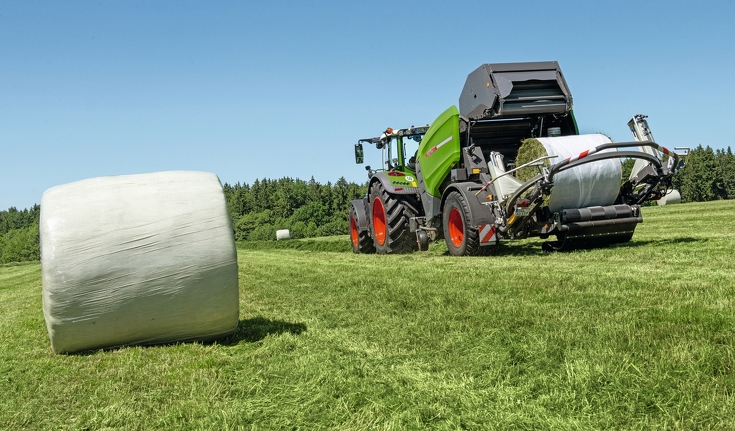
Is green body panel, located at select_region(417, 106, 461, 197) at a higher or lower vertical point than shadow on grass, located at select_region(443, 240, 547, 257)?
higher

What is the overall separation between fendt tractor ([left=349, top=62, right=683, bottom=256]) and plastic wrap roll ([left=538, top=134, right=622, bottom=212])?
0.02 metres

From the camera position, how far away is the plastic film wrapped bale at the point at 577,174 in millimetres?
9289

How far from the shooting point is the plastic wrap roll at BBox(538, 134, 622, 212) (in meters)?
9.28

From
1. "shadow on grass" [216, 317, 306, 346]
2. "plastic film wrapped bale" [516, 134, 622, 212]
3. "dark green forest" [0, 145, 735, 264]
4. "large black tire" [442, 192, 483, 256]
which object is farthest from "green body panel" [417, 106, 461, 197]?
"dark green forest" [0, 145, 735, 264]

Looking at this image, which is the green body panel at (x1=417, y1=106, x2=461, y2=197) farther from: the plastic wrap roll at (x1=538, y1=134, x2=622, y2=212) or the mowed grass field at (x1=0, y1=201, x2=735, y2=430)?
the mowed grass field at (x1=0, y1=201, x2=735, y2=430)

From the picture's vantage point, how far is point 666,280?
19.9 ft

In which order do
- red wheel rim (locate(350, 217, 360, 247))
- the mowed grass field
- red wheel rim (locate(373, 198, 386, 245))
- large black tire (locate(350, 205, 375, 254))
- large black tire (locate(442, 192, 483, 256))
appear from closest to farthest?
the mowed grass field
large black tire (locate(442, 192, 483, 256))
red wheel rim (locate(373, 198, 386, 245))
large black tire (locate(350, 205, 375, 254))
red wheel rim (locate(350, 217, 360, 247))

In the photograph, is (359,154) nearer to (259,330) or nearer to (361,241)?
(361,241)

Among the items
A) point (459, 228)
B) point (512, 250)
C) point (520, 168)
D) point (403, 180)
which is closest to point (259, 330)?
point (520, 168)

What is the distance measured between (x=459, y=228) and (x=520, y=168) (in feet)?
7.23

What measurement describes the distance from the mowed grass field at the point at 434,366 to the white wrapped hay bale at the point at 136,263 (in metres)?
0.20

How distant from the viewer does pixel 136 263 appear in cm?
473

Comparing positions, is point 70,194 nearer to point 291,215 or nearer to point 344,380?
point 344,380

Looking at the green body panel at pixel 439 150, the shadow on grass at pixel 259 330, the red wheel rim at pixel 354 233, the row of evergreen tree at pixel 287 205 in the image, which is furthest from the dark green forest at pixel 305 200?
the shadow on grass at pixel 259 330
